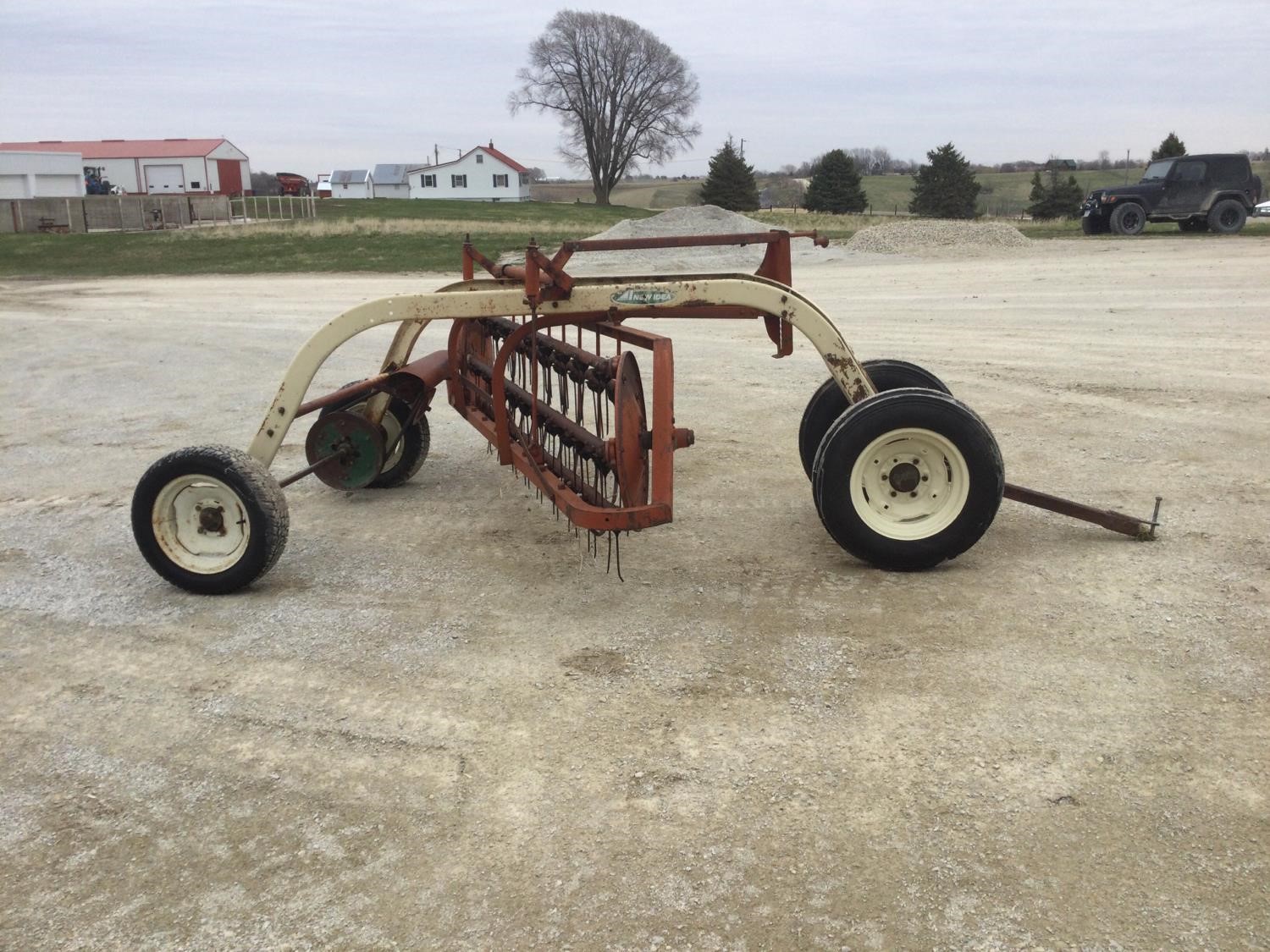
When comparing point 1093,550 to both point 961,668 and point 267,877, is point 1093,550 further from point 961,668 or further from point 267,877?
point 267,877

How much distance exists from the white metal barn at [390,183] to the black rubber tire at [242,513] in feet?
299

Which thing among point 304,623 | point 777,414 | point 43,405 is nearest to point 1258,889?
point 304,623

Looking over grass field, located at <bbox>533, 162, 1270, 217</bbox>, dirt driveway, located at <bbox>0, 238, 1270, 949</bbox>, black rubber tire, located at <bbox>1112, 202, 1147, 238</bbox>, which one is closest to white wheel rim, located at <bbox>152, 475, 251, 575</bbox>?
dirt driveway, located at <bbox>0, 238, 1270, 949</bbox>

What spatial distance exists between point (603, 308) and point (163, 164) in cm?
6776

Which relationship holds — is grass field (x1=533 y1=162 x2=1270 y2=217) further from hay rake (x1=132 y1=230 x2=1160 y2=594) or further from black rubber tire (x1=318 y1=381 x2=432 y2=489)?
hay rake (x1=132 y1=230 x2=1160 y2=594)

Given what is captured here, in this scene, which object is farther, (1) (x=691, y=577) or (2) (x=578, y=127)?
(2) (x=578, y=127)

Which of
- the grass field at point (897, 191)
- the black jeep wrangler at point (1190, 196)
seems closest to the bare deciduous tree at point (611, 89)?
the grass field at point (897, 191)

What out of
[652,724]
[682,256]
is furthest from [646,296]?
[682,256]

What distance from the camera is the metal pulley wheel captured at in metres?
5.81

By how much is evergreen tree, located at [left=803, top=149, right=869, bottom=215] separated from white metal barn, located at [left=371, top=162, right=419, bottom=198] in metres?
50.4

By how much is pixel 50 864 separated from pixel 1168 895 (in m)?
2.85

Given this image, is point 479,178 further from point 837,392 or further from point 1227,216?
point 837,392

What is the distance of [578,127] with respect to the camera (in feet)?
228

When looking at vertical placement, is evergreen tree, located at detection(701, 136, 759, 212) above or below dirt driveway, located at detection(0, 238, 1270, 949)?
above
